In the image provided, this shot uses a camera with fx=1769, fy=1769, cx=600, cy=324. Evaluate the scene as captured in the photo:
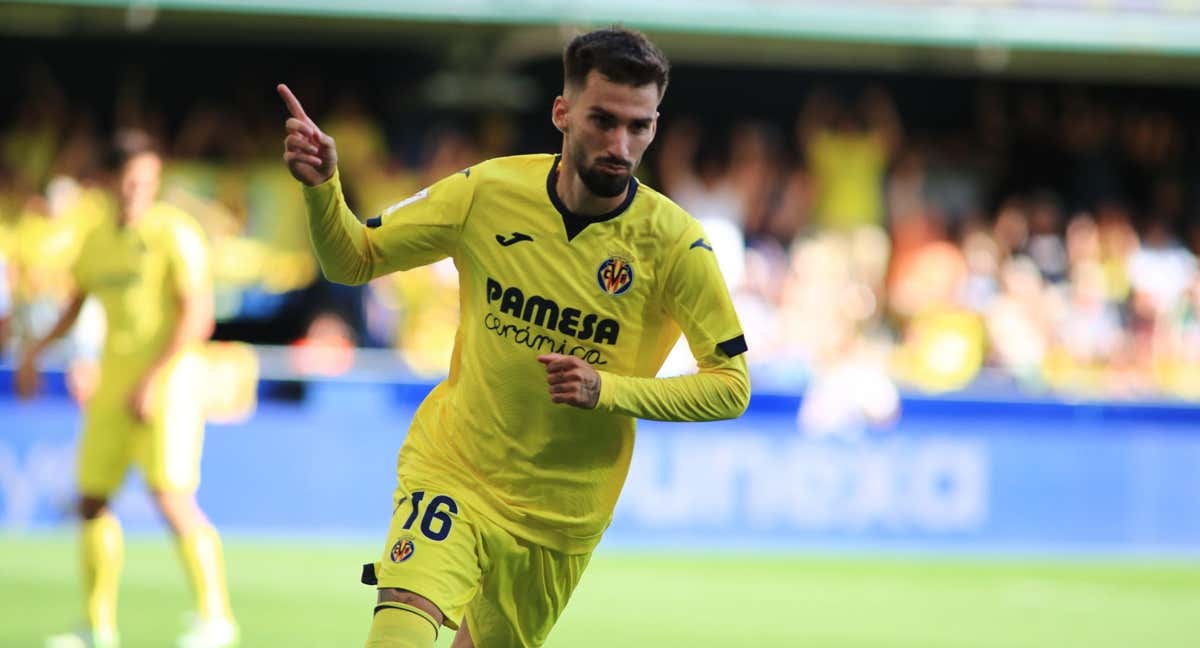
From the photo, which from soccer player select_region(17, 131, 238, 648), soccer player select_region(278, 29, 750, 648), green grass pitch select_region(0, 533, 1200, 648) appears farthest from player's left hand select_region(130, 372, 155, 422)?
soccer player select_region(278, 29, 750, 648)

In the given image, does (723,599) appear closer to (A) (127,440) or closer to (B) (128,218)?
(A) (127,440)

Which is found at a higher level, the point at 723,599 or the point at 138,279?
the point at 138,279

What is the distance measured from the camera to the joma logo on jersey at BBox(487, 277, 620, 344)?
5.47m

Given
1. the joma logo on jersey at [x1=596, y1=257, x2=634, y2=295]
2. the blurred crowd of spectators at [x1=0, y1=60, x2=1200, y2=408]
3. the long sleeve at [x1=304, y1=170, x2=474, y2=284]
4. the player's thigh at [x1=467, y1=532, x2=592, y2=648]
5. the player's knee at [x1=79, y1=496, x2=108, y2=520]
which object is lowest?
the player's thigh at [x1=467, y1=532, x2=592, y2=648]

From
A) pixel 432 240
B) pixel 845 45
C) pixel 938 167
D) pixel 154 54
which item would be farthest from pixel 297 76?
pixel 432 240

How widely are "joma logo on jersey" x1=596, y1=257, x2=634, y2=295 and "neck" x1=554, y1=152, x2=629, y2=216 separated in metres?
0.16

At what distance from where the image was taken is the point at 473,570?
17.7 ft

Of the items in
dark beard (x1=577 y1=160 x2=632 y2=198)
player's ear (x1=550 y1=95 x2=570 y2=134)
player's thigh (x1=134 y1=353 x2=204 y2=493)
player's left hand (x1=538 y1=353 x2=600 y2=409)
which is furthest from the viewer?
player's thigh (x1=134 y1=353 x2=204 y2=493)

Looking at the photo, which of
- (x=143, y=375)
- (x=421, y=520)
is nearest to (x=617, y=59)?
(x=421, y=520)

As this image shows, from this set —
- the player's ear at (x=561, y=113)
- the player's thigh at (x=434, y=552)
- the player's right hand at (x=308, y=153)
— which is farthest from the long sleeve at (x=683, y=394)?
the player's right hand at (x=308, y=153)

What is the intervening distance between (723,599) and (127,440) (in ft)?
14.2

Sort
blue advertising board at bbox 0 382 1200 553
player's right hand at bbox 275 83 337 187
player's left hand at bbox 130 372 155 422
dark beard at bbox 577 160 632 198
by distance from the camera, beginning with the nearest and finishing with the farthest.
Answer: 1. player's right hand at bbox 275 83 337 187
2. dark beard at bbox 577 160 632 198
3. player's left hand at bbox 130 372 155 422
4. blue advertising board at bbox 0 382 1200 553

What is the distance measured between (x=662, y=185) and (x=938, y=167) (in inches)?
144

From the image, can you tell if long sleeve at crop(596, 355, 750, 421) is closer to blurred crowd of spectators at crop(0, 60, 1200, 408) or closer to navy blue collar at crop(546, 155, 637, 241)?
navy blue collar at crop(546, 155, 637, 241)
